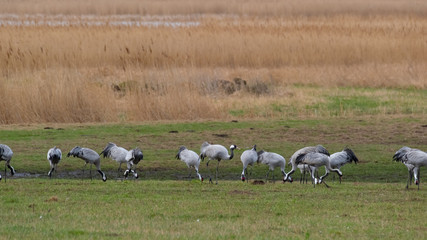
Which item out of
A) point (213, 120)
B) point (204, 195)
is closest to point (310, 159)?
point (204, 195)

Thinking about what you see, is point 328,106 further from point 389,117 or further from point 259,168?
point 259,168

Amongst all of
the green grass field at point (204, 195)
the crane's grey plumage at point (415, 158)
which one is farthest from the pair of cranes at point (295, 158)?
the crane's grey plumage at point (415, 158)

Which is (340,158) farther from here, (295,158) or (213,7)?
(213,7)

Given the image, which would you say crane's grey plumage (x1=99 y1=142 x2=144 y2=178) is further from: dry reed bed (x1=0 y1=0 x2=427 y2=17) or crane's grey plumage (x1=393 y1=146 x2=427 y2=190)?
dry reed bed (x1=0 y1=0 x2=427 y2=17)

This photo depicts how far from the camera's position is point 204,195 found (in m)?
11.2

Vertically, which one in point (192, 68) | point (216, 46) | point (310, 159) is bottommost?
point (310, 159)

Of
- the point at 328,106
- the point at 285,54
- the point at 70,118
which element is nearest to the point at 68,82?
the point at 70,118

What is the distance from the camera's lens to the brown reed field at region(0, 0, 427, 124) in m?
21.8

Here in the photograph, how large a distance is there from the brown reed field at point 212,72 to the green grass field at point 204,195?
236 cm

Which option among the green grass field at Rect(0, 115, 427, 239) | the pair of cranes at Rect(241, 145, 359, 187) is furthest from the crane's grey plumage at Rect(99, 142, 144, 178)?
the pair of cranes at Rect(241, 145, 359, 187)

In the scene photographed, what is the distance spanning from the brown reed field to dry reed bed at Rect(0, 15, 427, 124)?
0.04 meters

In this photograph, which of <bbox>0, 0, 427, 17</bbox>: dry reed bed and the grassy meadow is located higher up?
<bbox>0, 0, 427, 17</bbox>: dry reed bed

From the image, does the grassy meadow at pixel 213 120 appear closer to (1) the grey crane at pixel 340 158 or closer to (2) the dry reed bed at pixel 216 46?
(2) the dry reed bed at pixel 216 46

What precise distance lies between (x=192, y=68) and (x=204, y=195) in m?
14.8
